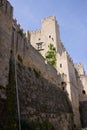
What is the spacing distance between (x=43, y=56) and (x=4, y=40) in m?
19.7

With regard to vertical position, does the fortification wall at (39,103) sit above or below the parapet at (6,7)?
below

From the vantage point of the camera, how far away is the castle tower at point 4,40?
10903mm

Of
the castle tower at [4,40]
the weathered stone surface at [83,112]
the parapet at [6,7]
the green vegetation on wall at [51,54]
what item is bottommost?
the weathered stone surface at [83,112]

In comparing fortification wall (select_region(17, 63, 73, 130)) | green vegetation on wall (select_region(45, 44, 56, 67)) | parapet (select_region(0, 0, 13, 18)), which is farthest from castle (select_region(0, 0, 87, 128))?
fortification wall (select_region(17, 63, 73, 130))

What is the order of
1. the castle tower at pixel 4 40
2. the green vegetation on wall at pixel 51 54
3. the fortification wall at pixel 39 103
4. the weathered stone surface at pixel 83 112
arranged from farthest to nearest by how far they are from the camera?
the green vegetation on wall at pixel 51 54
the weathered stone surface at pixel 83 112
the fortification wall at pixel 39 103
the castle tower at pixel 4 40

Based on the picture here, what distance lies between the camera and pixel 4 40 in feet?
38.6

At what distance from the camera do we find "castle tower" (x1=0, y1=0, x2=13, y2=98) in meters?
10.9

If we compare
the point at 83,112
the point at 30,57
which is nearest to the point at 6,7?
the point at 30,57

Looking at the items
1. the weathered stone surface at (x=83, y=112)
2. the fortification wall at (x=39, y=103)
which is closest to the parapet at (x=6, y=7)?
the fortification wall at (x=39, y=103)

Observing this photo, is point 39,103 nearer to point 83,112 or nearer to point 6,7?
point 6,7

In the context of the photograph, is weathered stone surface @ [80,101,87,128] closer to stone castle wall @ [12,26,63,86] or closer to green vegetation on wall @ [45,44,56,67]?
green vegetation on wall @ [45,44,56,67]

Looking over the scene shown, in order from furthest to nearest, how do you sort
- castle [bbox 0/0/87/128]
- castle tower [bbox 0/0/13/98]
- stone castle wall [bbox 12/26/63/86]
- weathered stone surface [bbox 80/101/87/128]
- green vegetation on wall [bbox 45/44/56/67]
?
green vegetation on wall [bbox 45/44/56/67], weathered stone surface [bbox 80/101/87/128], stone castle wall [bbox 12/26/63/86], castle [bbox 0/0/87/128], castle tower [bbox 0/0/13/98]

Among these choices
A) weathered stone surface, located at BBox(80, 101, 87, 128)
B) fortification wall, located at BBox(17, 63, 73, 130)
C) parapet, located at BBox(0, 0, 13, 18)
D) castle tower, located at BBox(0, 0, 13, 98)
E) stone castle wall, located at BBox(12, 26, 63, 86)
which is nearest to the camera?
castle tower, located at BBox(0, 0, 13, 98)

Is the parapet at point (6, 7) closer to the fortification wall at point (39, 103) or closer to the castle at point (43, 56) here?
the castle at point (43, 56)
